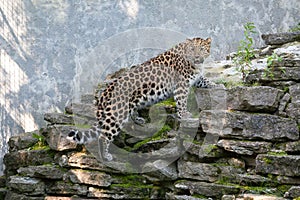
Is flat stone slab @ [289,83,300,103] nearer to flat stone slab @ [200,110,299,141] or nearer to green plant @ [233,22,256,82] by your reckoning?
flat stone slab @ [200,110,299,141]

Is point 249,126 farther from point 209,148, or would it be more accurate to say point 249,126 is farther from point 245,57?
point 245,57

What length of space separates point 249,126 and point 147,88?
2015 millimetres

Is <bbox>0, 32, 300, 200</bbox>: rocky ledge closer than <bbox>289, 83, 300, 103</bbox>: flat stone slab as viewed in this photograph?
Yes

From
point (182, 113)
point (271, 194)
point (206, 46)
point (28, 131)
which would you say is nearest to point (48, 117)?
point (28, 131)

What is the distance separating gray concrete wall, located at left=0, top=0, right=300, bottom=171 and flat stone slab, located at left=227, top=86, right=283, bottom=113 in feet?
12.3

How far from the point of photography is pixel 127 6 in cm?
1158

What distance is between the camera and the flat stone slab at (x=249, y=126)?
7375 millimetres

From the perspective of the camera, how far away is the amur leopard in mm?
8562

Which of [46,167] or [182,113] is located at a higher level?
[182,113]

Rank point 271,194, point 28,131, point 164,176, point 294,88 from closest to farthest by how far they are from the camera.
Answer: point 271,194
point 294,88
point 164,176
point 28,131

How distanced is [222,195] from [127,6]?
17.9ft

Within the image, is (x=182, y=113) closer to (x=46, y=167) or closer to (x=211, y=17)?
(x=46, y=167)

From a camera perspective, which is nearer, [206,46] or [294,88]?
[294,88]

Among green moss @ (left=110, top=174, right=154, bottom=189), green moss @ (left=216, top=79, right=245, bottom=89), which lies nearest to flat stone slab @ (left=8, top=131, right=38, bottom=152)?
green moss @ (left=110, top=174, right=154, bottom=189)
